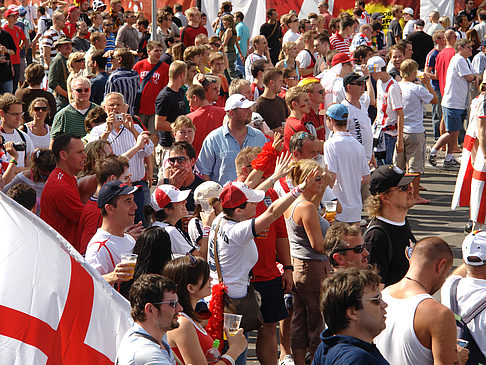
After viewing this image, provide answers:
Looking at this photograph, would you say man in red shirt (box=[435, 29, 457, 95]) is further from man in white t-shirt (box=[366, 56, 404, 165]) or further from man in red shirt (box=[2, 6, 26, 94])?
man in red shirt (box=[2, 6, 26, 94])

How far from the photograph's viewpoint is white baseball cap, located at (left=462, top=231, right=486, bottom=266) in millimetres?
4355

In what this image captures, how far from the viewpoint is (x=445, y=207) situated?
1134 centimetres

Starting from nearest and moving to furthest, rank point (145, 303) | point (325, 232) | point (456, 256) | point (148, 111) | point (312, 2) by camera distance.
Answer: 1. point (145, 303)
2. point (325, 232)
3. point (456, 256)
4. point (148, 111)
5. point (312, 2)

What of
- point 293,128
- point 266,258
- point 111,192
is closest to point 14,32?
point 293,128

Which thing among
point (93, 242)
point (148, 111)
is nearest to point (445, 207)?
point (148, 111)

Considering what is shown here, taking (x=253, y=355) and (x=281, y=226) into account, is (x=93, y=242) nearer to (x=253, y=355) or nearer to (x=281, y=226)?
(x=281, y=226)

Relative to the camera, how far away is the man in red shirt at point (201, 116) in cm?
875

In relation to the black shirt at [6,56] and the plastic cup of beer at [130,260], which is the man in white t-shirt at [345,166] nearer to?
the plastic cup of beer at [130,260]

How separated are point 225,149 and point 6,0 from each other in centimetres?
2514

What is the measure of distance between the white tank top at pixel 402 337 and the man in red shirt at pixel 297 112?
4326 mm

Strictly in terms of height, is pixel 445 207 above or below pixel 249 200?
below

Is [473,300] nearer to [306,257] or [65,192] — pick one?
[306,257]

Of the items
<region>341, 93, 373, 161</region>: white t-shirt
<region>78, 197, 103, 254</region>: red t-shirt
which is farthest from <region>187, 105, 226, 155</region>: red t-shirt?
<region>78, 197, 103, 254</region>: red t-shirt

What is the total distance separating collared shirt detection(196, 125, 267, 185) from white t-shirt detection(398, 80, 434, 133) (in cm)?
401
